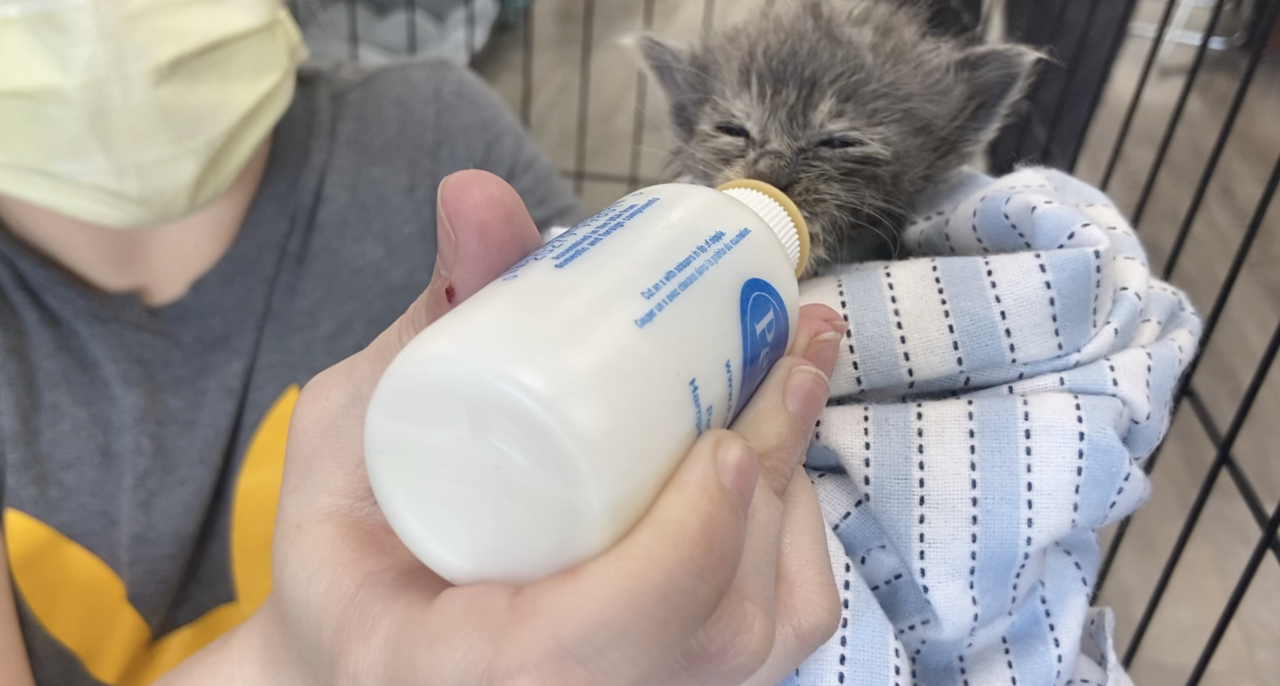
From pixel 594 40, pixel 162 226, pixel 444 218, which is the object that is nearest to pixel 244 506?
pixel 162 226

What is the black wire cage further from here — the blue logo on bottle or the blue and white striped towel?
the blue logo on bottle

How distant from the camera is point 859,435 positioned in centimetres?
46

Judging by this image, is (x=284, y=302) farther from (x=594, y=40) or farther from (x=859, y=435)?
(x=594, y=40)

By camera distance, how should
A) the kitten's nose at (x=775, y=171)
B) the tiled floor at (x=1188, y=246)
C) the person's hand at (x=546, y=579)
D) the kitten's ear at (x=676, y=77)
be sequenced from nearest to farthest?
1. the person's hand at (x=546, y=579)
2. the kitten's nose at (x=775, y=171)
3. the kitten's ear at (x=676, y=77)
4. the tiled floor at (x=1188, y=246)

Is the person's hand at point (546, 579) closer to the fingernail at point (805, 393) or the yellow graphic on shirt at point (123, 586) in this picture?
the fingernail at point (805, 393)

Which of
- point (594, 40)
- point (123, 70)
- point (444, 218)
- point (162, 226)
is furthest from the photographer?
point (594, 40)

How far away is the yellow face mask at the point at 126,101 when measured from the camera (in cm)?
61

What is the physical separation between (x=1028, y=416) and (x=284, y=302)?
698 mm

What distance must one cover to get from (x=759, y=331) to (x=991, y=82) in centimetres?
38

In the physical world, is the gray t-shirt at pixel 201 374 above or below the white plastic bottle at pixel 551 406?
below

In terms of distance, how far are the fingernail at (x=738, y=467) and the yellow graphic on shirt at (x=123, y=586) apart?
46 cm

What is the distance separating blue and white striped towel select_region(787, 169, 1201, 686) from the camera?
0.44 m

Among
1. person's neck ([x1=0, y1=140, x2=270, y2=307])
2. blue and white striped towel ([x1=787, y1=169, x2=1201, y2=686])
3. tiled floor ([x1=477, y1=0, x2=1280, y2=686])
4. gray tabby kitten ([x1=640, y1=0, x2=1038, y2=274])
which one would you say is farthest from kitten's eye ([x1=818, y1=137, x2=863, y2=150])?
person's neck ([x1=0, y1=140, x2=270, y2=307])

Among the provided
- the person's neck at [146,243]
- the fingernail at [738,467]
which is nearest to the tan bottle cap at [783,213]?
the fingernail at [738,467]
